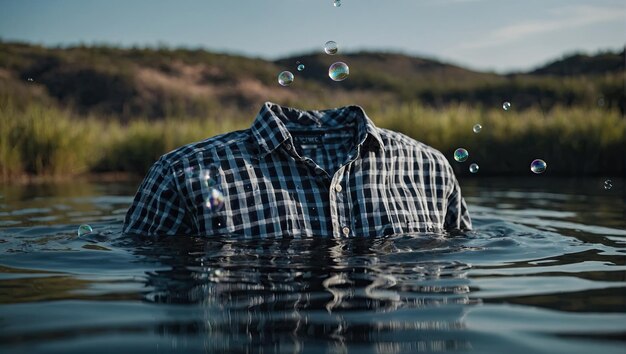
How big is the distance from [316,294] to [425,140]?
1323cm

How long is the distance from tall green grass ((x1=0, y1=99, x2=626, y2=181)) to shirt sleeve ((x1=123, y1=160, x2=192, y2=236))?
33.2ft

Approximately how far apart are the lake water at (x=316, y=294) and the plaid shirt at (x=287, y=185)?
10cm

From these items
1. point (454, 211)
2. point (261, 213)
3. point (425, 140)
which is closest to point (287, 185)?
point (261, 213)

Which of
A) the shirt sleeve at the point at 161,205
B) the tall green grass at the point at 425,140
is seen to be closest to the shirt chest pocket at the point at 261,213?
the shirt sleeve at the point at 161,205

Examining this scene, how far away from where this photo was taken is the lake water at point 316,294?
2434 mm

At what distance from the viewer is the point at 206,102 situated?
174 ft

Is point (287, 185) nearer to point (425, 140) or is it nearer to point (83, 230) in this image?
point (83, 230)

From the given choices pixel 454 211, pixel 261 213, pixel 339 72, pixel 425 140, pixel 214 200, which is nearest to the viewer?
pixel 214 200

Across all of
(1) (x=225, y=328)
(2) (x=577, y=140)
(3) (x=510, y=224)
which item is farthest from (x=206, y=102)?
(1) (x=225, y=328)

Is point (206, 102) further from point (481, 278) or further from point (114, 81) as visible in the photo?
point (481, 278)

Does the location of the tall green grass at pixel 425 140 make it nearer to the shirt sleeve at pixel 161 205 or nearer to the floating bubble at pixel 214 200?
the shirt sleeve at pixel 161 205

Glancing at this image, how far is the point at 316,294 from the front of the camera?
3211mm

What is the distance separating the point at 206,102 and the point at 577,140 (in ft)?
131

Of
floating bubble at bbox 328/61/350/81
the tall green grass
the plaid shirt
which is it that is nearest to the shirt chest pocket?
the plaid shirt
